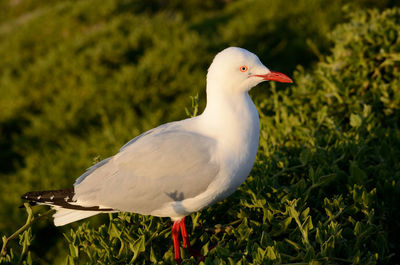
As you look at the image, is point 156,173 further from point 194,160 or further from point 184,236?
point 184,236

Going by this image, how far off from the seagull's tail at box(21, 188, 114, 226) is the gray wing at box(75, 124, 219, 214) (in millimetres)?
56

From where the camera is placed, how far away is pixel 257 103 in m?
3.97

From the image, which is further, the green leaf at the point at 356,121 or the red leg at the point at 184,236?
the green leaf at the point at 356,121

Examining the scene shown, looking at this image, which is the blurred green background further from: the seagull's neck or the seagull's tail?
the seagull's neck

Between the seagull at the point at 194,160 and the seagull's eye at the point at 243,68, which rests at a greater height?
the seagull's eye at the point at 243,68

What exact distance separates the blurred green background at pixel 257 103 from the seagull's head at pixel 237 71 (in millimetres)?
631

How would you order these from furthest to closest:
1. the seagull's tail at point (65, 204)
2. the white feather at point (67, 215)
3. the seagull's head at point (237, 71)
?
the white feather at point (67, 215) < the seagull's tail at point (65, 204) < the seagull's head at point (237, 71)

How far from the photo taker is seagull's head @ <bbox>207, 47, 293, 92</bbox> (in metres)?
2.42

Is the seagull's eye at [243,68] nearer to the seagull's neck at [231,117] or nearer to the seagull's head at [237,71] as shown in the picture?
the seagull's head at [237,71]

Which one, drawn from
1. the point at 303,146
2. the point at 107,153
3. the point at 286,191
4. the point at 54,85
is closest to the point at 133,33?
the point at 54,85

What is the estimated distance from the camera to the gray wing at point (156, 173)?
7.63ft

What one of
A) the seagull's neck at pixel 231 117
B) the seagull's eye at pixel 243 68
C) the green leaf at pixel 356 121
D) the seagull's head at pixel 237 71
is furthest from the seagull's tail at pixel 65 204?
the green leaf at pixel 356 121

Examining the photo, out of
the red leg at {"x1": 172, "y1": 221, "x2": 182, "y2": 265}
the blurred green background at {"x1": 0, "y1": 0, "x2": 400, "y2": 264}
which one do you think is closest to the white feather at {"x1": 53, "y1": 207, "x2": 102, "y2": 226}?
the blurred green background at {"x1": 0, "y1": 0, "x2": 400, "y2": 264}

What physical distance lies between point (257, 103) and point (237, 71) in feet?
5.20
